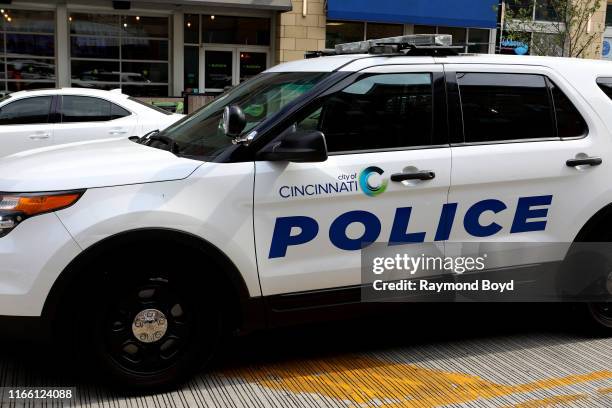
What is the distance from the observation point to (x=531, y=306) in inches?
217

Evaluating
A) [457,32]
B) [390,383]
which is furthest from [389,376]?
[457,32]

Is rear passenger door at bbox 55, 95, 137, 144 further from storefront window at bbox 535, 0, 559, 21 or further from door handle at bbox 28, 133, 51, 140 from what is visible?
storefront window at bbox 535, 0, 559, 21

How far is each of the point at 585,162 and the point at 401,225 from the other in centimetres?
139

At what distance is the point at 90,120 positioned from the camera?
34.0 ft

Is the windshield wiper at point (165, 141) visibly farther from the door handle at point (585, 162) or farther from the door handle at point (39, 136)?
the door handle at point (39, 136)

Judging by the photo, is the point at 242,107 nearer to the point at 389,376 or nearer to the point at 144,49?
the point at 389,376

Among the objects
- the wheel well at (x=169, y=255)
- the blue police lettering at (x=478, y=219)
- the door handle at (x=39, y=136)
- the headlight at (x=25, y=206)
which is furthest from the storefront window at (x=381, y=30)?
the headlight at (x=25, y=206)

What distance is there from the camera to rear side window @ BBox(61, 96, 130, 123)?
1018cm

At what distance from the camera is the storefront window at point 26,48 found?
691 inches

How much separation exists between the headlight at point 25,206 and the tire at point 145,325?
408 millimetres

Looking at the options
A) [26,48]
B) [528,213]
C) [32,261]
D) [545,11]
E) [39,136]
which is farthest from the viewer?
[26,48]

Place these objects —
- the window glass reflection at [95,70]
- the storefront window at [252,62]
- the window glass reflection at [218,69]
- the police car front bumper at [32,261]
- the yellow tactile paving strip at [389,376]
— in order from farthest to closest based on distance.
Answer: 1. the storefront window at [252,62]
2. the window glass reflection at [218,69]
3. the window glass reflection at [95,70]
4. the yellow tactile paving strip at [389,376]
5. the police car front bumper at [32,261]

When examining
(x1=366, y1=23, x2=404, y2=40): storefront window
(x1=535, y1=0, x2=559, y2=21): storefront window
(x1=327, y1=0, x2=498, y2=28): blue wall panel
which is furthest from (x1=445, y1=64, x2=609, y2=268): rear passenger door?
(x1=366, y1=23, x2=404, y2=40): storefront window

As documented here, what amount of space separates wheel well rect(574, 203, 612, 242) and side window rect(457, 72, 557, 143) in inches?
24.8
